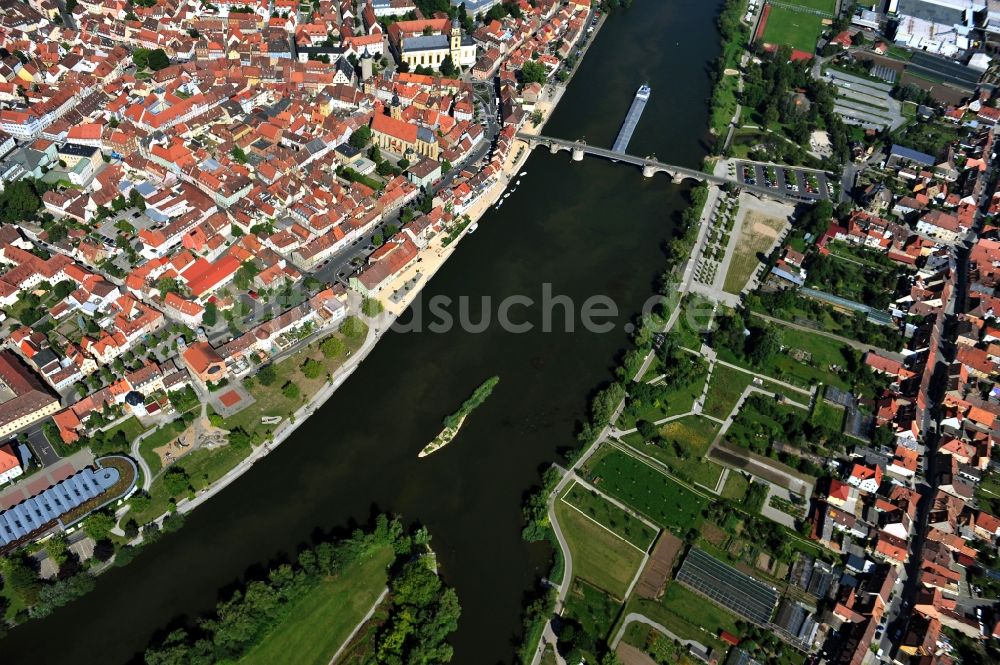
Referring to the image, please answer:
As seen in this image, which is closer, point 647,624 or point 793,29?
point 647,624

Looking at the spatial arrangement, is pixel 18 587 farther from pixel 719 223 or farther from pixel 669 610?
pixel 719 223

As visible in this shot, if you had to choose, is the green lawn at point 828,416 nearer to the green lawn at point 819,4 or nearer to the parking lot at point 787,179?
the parking lot at point 787,179

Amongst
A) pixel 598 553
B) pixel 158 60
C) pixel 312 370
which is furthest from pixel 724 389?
pixel 158 60

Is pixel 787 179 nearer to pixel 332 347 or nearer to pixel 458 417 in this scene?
pixel 458 417

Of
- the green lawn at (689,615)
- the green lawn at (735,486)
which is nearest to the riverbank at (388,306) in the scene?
the green lawn at (689,615)

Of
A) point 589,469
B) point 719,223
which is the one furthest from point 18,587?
point 719,223

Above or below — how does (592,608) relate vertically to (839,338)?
below
